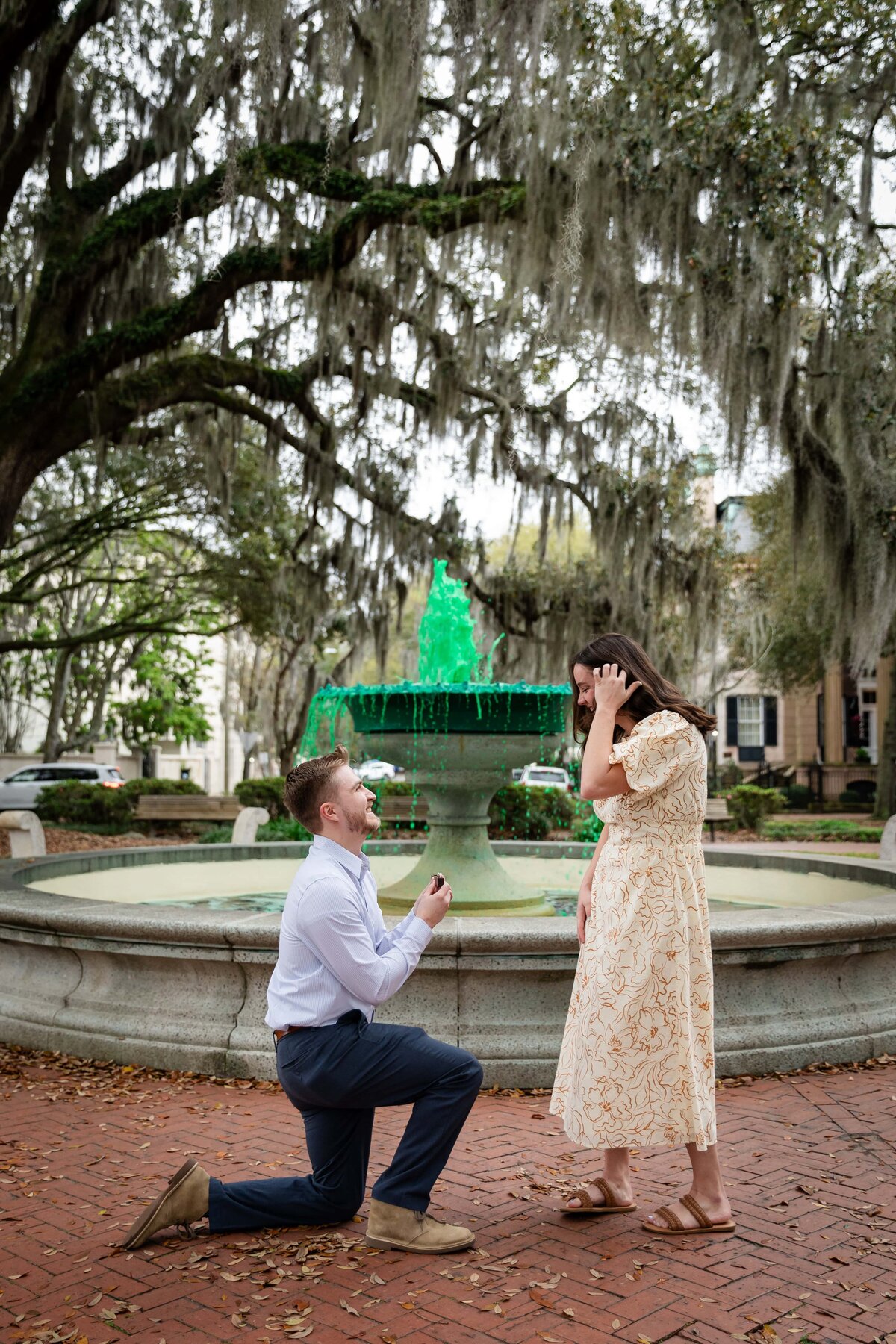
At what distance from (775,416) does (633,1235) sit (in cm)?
1020

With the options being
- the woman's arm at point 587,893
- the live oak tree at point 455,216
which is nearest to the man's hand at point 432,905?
the woman's arm at point 587,893

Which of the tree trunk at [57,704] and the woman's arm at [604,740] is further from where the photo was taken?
the tree trunk at [57,704]

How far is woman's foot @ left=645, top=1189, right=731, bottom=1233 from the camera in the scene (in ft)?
11.4

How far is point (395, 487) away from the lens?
15.0 meters

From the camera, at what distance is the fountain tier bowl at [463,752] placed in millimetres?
7348

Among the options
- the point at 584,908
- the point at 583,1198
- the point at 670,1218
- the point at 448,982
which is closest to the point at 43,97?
the point at 448,982

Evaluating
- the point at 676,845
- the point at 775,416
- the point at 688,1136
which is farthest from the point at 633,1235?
the point at 775,416

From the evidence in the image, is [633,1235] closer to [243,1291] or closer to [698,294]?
[243,1291]

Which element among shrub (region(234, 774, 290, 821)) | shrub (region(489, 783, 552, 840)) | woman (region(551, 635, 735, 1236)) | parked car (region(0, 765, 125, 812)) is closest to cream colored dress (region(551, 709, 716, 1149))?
woman (region(551, 635, 735, 1236))

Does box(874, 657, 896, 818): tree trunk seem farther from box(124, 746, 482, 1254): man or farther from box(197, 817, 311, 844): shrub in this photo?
box(124, 746, 482, 1254): man

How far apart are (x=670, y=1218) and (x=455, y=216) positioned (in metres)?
9.35

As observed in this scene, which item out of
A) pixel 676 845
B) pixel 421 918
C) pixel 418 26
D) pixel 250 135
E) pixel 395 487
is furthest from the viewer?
pixel 395 487

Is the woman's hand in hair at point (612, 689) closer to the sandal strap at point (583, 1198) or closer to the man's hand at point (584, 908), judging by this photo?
the man's hand at point (584, 908)

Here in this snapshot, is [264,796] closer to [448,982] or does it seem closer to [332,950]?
[448,982]
